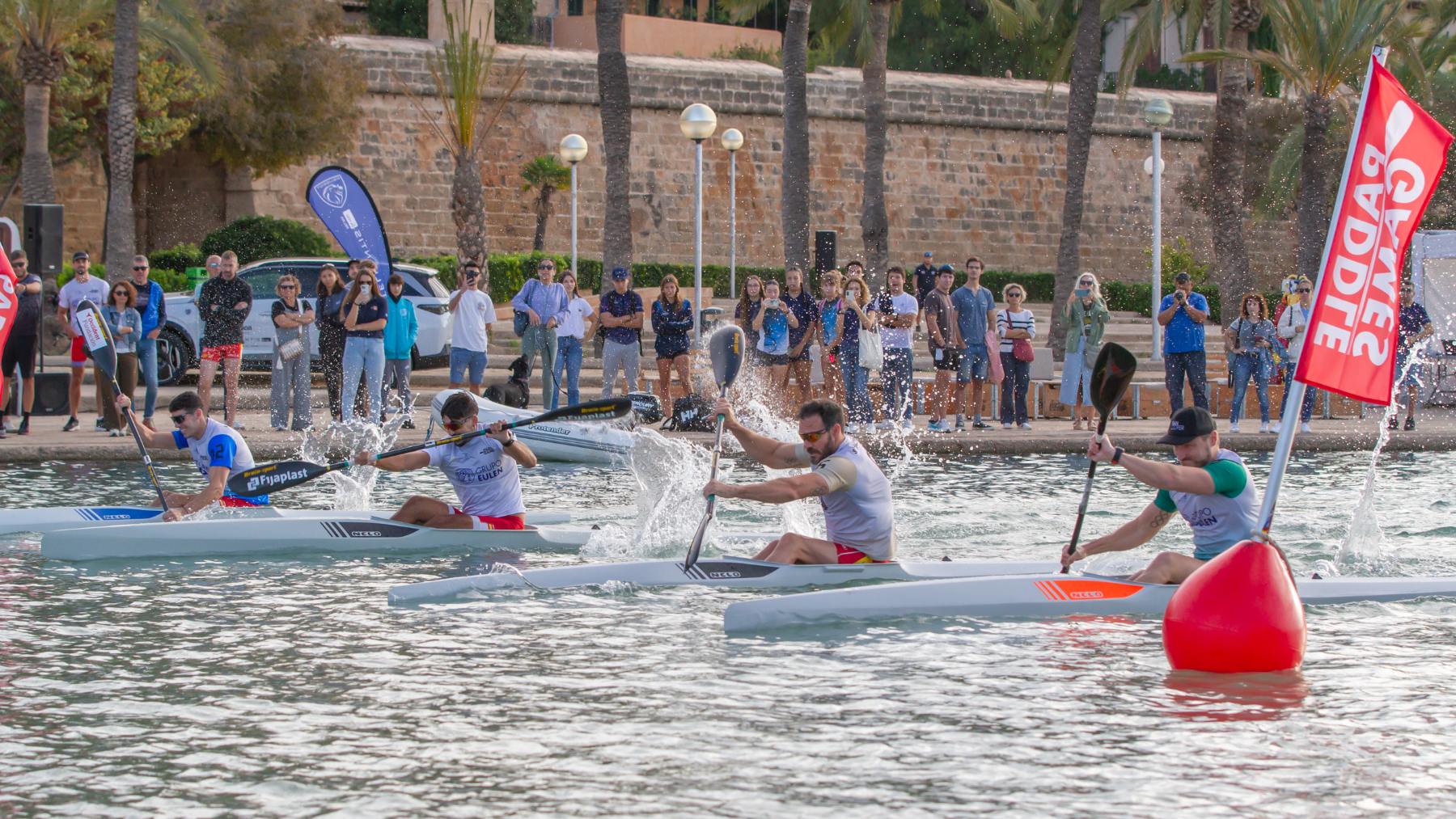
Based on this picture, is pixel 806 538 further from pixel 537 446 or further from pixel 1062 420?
pixel 1062 420

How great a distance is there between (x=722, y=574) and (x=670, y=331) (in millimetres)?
9099

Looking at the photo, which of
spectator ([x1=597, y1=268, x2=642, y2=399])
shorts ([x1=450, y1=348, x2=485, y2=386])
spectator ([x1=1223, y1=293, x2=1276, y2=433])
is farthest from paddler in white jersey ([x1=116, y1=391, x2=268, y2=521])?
spectator ([x1=1223, y1=293, x2=1276, y2=433])

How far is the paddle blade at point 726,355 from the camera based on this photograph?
37.6 ft

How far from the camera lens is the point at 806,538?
1000cm

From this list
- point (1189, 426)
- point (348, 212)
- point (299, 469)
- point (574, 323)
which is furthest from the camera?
point (348, 212)

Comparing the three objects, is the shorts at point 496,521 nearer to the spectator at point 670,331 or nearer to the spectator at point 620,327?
the spectator at point 670,331

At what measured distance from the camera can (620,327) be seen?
1888 cm

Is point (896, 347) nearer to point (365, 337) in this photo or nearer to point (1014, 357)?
point (1014, 357)

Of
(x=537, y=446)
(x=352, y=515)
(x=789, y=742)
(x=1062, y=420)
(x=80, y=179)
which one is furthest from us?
(x=80, y=179)

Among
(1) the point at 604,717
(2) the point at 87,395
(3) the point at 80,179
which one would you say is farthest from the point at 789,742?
(3) the point at 80,179

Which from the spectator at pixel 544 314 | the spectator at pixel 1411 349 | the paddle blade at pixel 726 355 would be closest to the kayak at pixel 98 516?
the paddle blade at pixel 726 355

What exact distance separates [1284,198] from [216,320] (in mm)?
24938

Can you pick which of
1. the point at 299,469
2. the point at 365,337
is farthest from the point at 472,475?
the point at 365,337

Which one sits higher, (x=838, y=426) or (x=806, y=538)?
(x=838, y=426)
